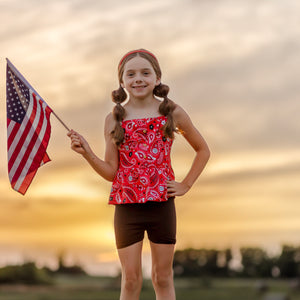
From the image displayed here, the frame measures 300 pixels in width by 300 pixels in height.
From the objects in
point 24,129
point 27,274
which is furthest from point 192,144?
point 27,274

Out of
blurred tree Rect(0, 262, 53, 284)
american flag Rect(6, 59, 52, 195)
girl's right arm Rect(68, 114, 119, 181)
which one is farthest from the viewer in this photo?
blurred tree Rect(0, 262, 53, 284)

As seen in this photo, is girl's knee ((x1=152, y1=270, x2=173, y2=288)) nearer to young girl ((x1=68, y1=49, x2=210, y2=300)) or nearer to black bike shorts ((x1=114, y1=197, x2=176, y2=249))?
young girl ((x1=68, y1=49, x2=210, y2=300))

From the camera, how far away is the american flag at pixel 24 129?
20.1ft

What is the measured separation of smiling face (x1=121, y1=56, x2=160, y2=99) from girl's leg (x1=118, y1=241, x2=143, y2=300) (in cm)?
158

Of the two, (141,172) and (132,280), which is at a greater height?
(141,172)

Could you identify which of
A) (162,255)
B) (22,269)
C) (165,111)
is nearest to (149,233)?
(162,255)

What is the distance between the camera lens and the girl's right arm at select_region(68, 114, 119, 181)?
6008mm

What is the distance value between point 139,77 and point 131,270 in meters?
1.99

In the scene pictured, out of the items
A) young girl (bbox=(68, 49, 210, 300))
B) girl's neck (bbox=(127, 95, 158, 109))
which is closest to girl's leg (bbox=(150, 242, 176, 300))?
young girl (bbox=(68, 49, 210, 300))

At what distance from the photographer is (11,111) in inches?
245

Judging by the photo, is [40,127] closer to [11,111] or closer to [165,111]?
[11,111]

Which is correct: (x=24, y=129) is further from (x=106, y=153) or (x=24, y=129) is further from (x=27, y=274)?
(x=27, y=274)

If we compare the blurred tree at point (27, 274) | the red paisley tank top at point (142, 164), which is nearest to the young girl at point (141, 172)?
the red paisley tank top at point (142, 164)

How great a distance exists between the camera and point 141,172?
6059 mm
